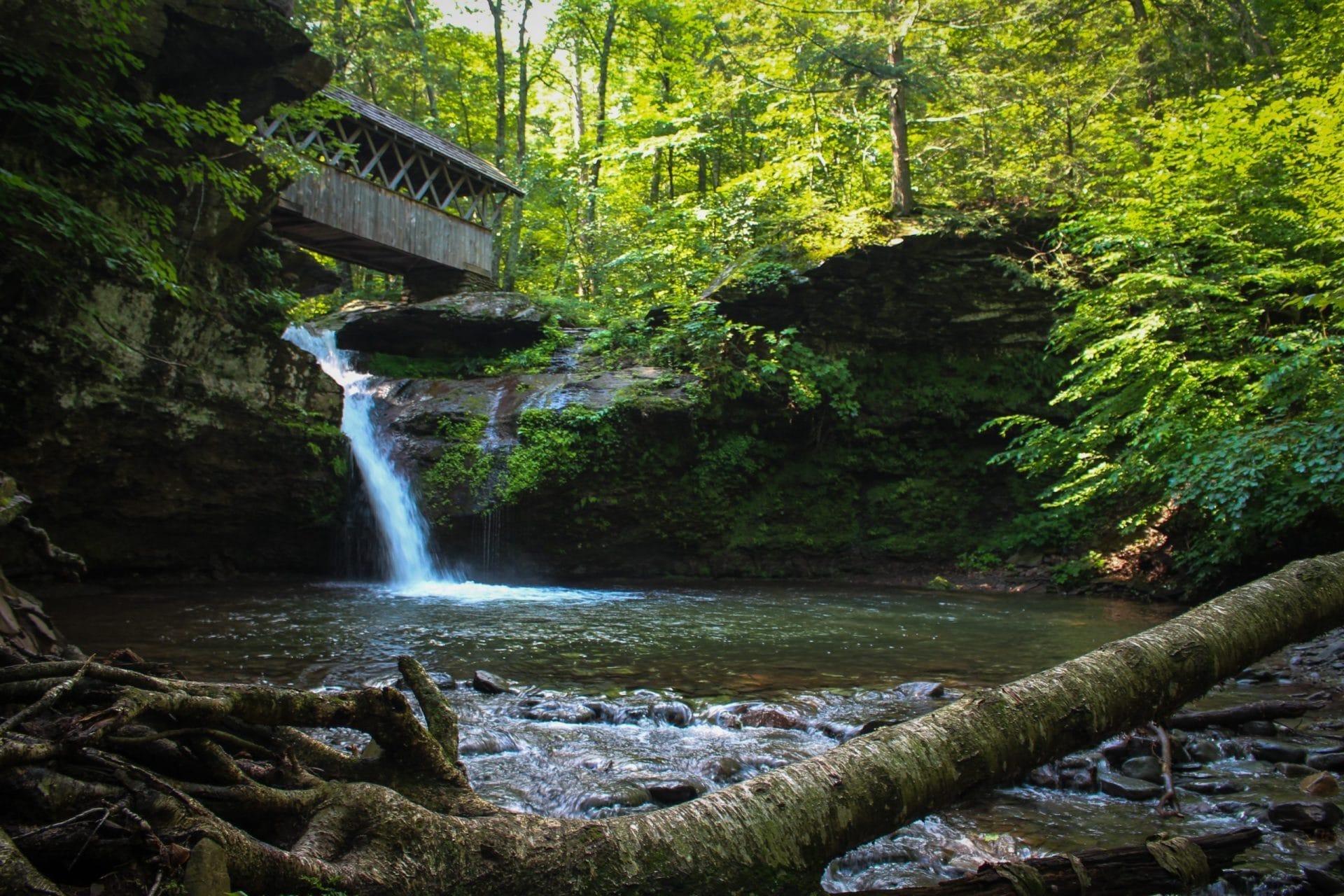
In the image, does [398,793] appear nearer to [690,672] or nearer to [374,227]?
[690,672]

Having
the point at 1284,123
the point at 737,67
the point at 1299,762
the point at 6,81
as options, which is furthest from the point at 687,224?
the point at 1299,762

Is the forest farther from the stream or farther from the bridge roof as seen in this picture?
the bridge roof

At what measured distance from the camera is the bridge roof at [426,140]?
17.8m

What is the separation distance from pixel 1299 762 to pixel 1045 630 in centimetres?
488

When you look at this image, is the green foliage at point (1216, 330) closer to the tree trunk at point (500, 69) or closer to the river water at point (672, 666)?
the river water at point (672, 666)

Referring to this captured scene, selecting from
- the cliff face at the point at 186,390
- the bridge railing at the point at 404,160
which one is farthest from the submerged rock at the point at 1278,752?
the bridge railing at the point at 404,160

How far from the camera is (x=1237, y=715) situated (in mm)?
4242

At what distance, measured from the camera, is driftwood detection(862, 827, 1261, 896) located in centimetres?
197

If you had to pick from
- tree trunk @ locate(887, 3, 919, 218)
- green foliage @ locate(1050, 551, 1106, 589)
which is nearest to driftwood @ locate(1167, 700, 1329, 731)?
green foliage @ locate(1050, 551, 1106, 589)

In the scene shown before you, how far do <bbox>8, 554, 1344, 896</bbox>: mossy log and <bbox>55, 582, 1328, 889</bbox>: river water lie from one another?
0.82 meters

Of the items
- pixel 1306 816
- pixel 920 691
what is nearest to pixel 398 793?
pixel 1306 816

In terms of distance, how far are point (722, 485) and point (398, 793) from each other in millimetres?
12454

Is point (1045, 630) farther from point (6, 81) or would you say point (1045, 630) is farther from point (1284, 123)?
point (6, 81)

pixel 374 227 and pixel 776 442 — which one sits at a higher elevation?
pixel 374 227
